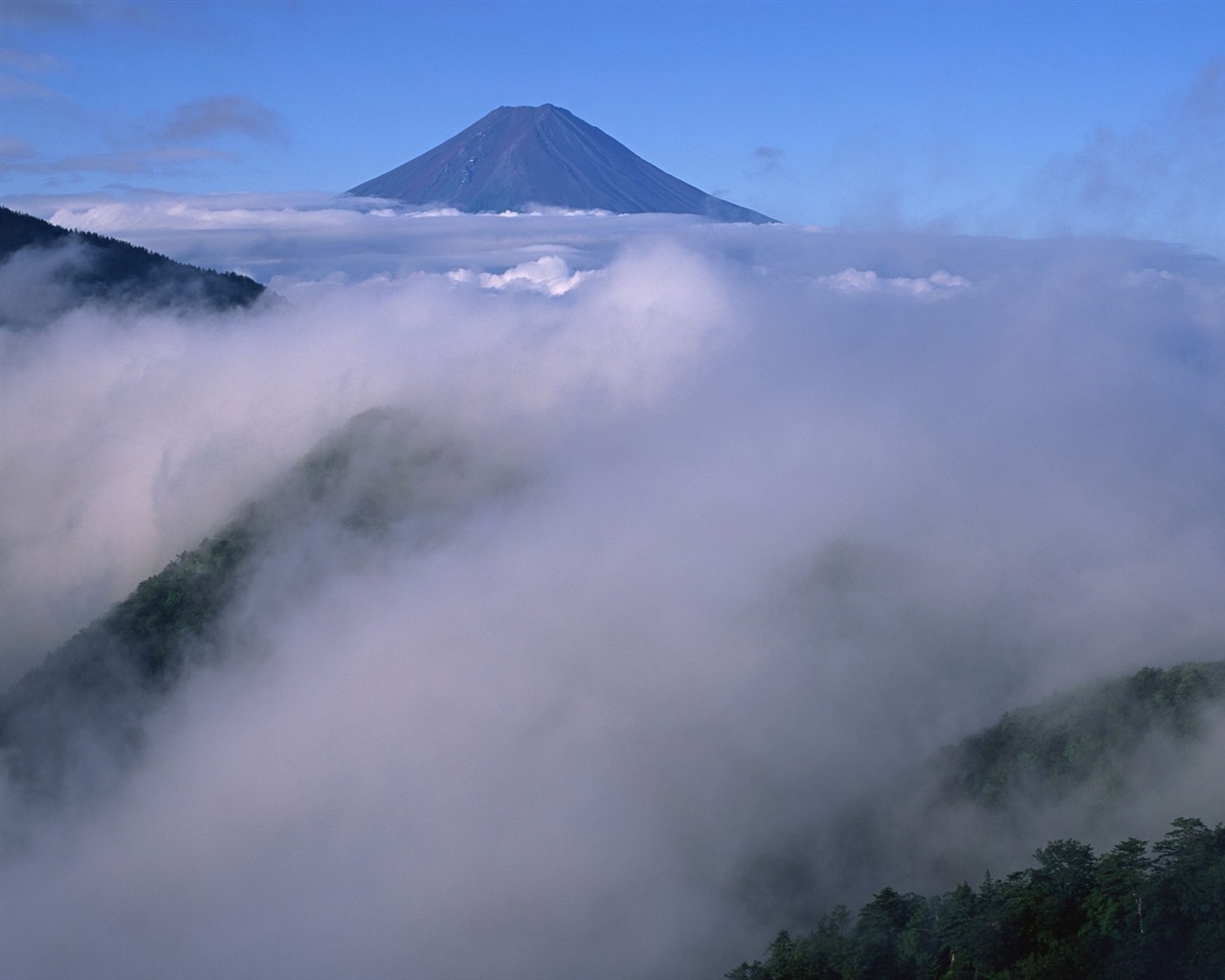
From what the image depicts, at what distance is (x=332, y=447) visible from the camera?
9356 centimetres

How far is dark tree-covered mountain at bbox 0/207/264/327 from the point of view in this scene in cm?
12119

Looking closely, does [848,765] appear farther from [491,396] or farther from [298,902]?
[491,396]

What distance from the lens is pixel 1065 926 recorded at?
2264 centimetres

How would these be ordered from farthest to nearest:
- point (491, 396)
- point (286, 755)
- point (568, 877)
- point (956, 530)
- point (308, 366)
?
point (308, 366) < point (491, 396) < point (956, 530) < point (286, 755) < point (568, 877)

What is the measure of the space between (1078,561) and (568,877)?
4514 centimetres

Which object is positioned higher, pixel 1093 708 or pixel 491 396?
pixel 491 396

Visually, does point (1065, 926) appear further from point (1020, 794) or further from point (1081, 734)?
point (1081, 734)

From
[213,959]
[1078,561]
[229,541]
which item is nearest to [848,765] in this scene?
[213,959]

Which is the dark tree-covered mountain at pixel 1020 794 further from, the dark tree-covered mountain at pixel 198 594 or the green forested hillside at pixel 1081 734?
the dark tree-covered mountain at pixel 198 594

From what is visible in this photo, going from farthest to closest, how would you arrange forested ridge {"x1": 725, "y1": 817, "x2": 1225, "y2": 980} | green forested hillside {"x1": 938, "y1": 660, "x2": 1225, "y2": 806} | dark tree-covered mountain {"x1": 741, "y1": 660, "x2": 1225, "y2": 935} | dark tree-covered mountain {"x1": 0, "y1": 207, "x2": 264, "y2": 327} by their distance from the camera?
1. dark tree-covered mountain {"x1": 0, "y1": 207, "x2": 264, "y2": 327}
2. green forested hillside {"x1": 938, "y1": 660, "x2": 1225, "y2": 806}
3. dark tree-covered mountain {"x1": 741, "y1": 660, "x2": 1225, "y2": 935}
4. forested ridge {"x1": 725, "y1": 817, "x2": 1225, "y2": 980}

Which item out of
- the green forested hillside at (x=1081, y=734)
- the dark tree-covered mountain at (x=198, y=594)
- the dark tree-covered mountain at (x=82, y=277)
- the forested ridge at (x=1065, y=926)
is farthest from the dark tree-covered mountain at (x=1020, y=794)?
the dark tree-covered mountain at (x=82, y=277)

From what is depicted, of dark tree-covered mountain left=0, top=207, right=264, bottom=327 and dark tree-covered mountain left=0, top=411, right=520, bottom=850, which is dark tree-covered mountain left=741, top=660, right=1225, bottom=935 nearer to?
dark tree-covered mountain left=0, top=411, right=520, bottom=850

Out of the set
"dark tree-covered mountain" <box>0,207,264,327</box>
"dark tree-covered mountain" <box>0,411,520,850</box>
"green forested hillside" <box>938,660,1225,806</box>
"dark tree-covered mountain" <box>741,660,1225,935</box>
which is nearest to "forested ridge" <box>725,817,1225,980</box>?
"dark tree-covered mountain" <box>741,660,1225,935</box>

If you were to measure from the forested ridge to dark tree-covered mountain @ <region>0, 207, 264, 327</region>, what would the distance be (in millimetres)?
124462
